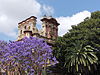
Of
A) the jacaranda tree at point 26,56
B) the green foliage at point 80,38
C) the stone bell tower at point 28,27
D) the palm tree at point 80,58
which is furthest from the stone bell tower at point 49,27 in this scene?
the jacaranda tree at point 26,56

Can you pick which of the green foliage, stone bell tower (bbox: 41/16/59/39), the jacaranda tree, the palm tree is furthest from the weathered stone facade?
the jacaranda tree

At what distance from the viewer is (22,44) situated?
21.0m

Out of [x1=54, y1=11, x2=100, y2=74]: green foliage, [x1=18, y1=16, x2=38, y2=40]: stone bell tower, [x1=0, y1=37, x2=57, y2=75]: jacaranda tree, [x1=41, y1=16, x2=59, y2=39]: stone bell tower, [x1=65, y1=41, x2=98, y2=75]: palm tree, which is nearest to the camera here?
[x1=0, y1=37, x2=57, y2=75]: jacaranda tree

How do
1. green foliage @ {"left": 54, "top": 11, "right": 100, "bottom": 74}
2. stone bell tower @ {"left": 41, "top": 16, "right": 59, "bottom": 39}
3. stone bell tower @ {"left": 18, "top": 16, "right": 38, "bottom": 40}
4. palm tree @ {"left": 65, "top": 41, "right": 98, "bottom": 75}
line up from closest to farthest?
palm tree @ {"left": 65, "top": 41, "right": 98, "bottom": 75}
green foliage @ {"left": 54, "top": 11, "right": 100, "bottom": 74}
stone bell tower @ {"left": 18, "top": 16, "right": 38, "bottom": 40}
stone bell tower @ {"left": 41, "top": 16, "right": 59, "bottom": 39}

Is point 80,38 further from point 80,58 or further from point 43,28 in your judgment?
point 43,28

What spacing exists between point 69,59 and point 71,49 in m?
1.65

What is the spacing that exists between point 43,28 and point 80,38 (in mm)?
9684

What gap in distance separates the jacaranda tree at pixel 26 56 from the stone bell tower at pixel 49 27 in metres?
19.4

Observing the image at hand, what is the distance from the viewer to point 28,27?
41.5 metres

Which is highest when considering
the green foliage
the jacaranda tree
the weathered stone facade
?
the weathered stone facade

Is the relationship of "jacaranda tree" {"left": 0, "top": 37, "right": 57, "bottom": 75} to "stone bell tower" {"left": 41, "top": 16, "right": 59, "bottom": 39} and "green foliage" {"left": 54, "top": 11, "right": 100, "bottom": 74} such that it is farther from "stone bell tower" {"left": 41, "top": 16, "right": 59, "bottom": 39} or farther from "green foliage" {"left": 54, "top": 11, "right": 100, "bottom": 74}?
"stone bell tower" {"left": 41, "top": 16, "right": 59, "bottom": 39}

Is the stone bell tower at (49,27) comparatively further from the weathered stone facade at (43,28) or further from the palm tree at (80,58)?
the palm tree at (80,58)

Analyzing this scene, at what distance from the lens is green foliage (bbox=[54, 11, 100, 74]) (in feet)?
111

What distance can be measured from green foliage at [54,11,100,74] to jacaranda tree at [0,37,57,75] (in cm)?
1301
